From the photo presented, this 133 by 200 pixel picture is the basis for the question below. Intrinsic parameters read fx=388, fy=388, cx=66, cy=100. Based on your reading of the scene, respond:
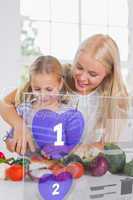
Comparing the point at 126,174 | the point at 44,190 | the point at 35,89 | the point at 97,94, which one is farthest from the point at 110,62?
the point at 44,190

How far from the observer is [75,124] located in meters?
1.54

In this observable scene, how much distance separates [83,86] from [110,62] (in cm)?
16

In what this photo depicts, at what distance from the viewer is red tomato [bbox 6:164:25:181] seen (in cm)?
144

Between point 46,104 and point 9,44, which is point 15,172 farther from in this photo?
point 9,44

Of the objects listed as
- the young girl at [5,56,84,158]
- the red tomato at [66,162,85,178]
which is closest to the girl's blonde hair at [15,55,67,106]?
the young girl at [5,56,84,158]

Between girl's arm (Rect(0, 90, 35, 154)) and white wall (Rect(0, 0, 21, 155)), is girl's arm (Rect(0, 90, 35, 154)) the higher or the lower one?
the lower one

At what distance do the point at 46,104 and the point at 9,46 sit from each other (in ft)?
0.85

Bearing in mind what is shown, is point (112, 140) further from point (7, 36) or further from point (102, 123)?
point (7, 36)

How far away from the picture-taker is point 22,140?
1443mm

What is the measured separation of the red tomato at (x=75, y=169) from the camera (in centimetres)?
152

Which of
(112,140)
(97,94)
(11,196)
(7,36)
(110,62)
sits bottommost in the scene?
(11,196)

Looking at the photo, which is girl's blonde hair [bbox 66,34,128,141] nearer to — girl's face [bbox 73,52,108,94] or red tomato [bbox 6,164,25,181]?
girl's face [bbox 73,52,108,94]

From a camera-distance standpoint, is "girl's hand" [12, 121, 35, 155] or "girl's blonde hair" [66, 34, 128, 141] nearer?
"girl's hand" [12, 121, 35, 155]

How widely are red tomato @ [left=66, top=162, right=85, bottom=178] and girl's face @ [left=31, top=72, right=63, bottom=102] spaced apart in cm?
28
